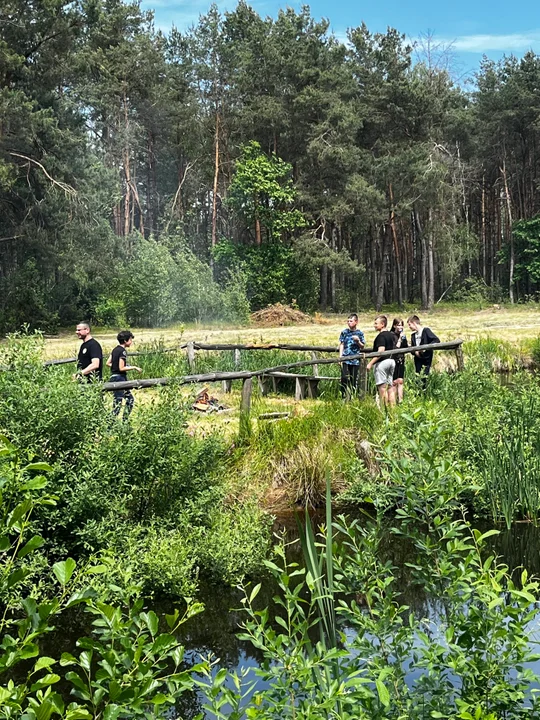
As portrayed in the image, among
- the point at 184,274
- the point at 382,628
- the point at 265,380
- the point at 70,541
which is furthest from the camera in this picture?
the point at 184,274

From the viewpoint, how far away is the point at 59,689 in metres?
5.03

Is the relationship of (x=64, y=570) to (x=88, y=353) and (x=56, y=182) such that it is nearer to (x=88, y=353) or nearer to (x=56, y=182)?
(x=88, y=353)

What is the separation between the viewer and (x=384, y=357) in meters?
11.8

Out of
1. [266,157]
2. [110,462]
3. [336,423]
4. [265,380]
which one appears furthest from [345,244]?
[110,462]

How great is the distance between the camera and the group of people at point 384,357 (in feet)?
38.4

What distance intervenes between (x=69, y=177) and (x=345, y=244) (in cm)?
2607

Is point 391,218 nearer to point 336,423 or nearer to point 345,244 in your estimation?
point 345,244

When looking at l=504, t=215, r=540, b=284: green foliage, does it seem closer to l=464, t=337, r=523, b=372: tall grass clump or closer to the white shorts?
l=464, t=337, r=523, b=372: tall grass clump

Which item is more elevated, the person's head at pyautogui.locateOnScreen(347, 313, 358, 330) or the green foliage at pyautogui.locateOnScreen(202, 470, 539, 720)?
the person's head at pyautogui.locateOnScreen(347, 313, 358, 330)

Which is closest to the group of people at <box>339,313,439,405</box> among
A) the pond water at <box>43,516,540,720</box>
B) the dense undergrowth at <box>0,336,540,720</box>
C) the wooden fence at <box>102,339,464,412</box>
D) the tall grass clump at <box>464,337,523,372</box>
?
the wooden fence at <box>102,339,464,412</box>

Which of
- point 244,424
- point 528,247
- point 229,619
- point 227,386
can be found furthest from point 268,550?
point 528,247

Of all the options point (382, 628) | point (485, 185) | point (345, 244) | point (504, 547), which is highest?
point (485, 185)

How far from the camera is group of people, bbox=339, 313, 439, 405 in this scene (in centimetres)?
1172

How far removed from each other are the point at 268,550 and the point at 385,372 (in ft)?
17.4
